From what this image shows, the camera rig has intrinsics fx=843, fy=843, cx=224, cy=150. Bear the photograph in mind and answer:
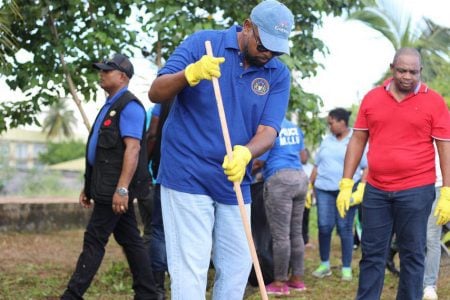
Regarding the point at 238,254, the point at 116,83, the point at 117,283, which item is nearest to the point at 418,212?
the point at 238,254

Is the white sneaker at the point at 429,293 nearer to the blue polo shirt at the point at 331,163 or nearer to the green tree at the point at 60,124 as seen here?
the blue polo shirt at the point at 331,163

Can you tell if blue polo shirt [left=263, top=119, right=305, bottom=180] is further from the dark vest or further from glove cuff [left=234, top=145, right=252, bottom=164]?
glove cuff [left=234, top=145, right=252, bottom=164]

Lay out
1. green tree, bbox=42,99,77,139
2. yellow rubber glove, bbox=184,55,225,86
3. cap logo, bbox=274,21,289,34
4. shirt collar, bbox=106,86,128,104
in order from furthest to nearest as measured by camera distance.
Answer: green tree, bbox=42,99,77,139
shirt collar, bbox=106,86,128,104
cap logo, bbox=274,21,289,34
yellow rubber glove, bbox=184,55,225,86

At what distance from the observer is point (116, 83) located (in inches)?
248

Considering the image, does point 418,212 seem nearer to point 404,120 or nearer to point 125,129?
point 404,120

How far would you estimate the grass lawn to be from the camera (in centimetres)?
725

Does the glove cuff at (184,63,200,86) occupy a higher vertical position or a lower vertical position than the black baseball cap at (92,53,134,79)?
lower

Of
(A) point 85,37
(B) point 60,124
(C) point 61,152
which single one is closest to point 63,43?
(A) point 85,37

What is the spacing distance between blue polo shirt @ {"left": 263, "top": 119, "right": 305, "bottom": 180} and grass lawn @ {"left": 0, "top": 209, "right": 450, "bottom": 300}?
1.13 metres

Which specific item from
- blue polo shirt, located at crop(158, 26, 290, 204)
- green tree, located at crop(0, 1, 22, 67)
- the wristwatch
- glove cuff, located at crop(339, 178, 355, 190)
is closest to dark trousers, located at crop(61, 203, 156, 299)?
the wristwatch

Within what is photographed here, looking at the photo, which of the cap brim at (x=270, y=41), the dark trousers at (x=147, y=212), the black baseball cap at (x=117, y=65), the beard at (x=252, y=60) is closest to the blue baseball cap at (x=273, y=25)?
the cap brim at (x=270, y=41)

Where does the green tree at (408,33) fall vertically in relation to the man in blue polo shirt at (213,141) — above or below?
above

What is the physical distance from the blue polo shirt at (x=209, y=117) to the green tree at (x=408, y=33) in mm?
14714

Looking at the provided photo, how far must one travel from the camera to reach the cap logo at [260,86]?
4176 mm
